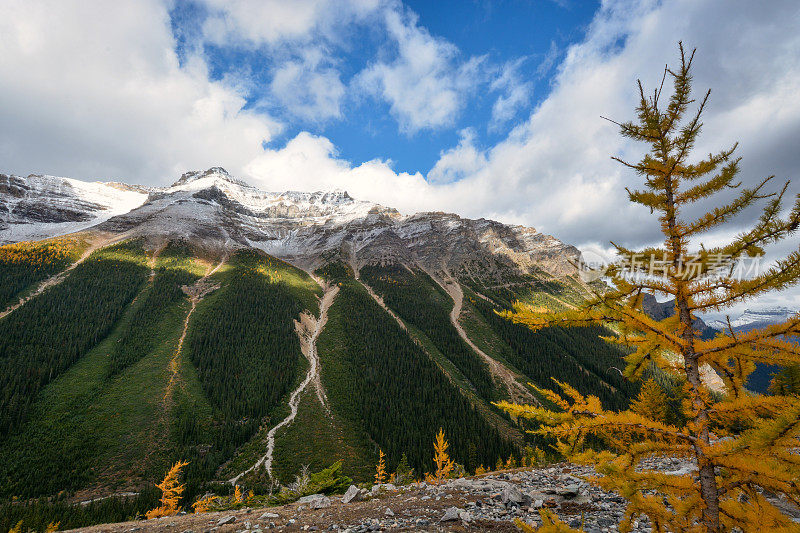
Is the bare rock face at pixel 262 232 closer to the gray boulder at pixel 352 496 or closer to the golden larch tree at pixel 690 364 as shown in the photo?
the gray boulder at pixel 352 496

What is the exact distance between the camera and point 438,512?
432 inches

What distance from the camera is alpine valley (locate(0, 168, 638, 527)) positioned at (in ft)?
127

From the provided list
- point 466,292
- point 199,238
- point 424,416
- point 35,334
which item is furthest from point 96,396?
point 466,292

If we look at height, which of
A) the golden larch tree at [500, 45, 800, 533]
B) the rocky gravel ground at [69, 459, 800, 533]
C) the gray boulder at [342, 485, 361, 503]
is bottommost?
the gray boulder at [342, 485, 361, 503]

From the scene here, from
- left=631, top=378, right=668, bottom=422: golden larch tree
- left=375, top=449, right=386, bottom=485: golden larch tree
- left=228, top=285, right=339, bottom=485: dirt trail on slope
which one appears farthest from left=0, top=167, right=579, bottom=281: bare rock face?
left=375, top=449, right=386, bottom=485: golden larch tree

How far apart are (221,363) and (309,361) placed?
1916 cm

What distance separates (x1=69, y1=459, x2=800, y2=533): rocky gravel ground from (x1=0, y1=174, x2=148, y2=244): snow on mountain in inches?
6852

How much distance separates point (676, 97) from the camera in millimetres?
5684

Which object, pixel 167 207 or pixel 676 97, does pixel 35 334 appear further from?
pixel 167 207

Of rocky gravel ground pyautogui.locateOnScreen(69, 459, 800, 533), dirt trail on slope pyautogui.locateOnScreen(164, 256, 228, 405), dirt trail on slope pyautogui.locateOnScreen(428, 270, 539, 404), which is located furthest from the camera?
dirt trail on slope pyautogui.locateOnScreen(428, 270, 539, 404)

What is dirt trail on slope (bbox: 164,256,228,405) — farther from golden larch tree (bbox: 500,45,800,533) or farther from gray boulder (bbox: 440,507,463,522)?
golden larch tree (bbox: 500,45,800,533)

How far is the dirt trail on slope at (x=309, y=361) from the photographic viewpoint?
136 ft

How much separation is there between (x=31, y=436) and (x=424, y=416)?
60123 mm

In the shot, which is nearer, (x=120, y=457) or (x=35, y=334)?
(x=120, y=457)
